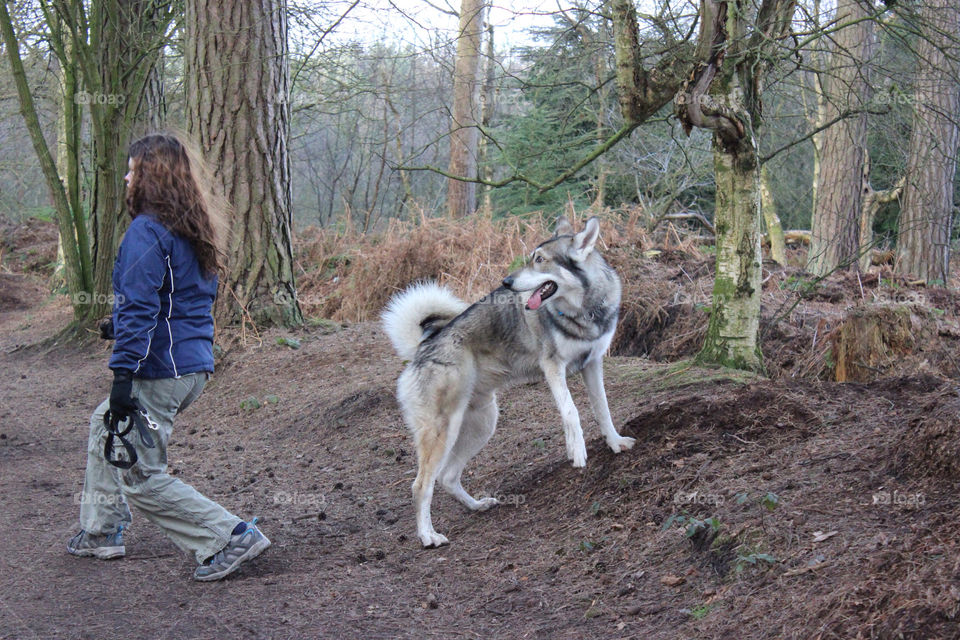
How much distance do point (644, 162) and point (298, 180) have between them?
1866 cm

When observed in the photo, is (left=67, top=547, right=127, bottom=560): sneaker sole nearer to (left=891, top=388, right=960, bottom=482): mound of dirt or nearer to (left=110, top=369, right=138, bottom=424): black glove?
(left=110, top=369, right=138, bottom=424): black glove

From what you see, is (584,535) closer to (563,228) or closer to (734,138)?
(563,228)

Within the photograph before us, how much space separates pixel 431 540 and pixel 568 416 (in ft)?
3.83

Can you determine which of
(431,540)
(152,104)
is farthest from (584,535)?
(152,104)

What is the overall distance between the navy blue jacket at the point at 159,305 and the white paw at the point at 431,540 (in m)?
1.68

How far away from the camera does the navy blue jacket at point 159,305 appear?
4109 mm

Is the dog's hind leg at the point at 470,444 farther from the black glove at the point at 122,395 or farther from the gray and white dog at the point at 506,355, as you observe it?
the black glove at the point at 122,395

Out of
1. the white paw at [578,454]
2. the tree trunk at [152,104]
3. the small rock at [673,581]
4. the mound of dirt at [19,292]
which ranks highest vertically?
the tree trunk at [152,104]

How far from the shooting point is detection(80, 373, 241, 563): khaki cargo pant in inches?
172

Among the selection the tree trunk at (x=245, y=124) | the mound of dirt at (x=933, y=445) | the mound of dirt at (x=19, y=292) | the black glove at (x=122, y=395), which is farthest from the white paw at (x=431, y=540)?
the mound of dirt at (x=19, y=292)

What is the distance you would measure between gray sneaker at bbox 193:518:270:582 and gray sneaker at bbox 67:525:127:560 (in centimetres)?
62

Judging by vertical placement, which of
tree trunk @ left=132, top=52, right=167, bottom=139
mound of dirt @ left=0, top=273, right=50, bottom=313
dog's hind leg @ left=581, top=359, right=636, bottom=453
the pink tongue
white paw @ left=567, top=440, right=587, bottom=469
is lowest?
mound of dirt @ left=0, top=273, right=50, bottom=313

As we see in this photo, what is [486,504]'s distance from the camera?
215 inches

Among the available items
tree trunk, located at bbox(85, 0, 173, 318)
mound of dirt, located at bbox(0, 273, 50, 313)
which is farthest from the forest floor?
mound of dirt, located at bbox(0, 273, 50, 313)
